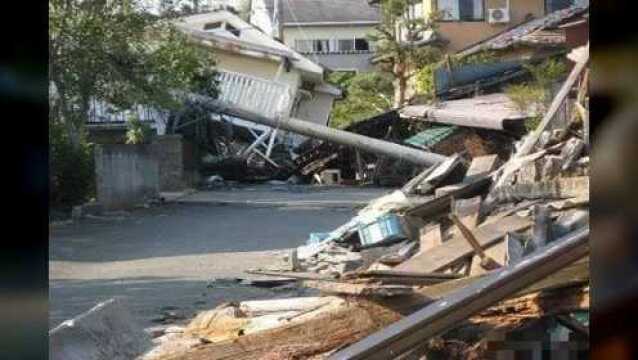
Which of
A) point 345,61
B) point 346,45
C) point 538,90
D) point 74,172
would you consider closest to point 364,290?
point 538,90

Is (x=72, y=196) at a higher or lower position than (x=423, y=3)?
lower

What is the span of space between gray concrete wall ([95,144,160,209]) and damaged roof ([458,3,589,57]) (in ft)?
19.8

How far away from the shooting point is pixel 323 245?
841cm

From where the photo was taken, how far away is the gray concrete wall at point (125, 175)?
40.8 ft

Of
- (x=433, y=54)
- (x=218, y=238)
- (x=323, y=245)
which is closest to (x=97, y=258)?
(x=218, y=238)

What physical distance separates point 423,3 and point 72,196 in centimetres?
968

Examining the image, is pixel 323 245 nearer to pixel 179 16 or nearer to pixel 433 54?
pixel 179 16

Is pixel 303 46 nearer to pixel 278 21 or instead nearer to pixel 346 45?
pixel 346 45

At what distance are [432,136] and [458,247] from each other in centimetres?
1009

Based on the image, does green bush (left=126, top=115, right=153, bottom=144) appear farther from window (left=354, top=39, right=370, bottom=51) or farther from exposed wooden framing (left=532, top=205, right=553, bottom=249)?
window (left=354, top=39, right=370, bottom=51)

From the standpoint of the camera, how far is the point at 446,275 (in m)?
4.71

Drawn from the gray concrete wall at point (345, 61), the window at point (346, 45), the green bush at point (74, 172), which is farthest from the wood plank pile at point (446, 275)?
the gray concrete wall at point (345, 61)

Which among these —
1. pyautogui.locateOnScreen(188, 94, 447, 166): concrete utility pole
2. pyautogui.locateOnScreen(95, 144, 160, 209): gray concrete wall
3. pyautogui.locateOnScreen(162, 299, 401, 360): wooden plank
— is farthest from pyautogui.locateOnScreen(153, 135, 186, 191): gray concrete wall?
pyautogui.locateOnScreen(162, 299, 401, 360): wooden plank

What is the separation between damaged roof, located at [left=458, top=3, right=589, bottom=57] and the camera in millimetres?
11425
